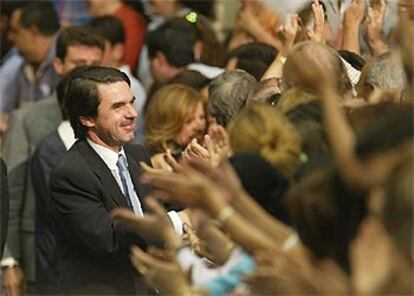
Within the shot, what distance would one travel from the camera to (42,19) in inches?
417

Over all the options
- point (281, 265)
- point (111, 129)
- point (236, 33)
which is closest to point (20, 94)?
point (236, 33)

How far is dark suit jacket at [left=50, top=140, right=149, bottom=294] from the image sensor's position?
652 centimetres

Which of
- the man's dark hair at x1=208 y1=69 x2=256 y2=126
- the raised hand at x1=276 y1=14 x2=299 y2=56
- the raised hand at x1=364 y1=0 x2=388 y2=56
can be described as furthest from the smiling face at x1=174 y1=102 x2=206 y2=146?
the raised hand at x1=364 y1=0 x2=388 y2=56

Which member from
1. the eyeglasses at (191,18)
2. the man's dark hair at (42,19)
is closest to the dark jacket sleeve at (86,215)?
the eyeglasses at (191,18)

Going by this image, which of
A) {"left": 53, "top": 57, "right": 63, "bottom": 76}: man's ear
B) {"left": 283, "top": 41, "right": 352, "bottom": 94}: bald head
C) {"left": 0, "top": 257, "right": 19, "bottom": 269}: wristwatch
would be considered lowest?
{"left": 0, "top": 257, "right": 19, "bottom": 269}: wristwatch

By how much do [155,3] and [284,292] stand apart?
23.8ft

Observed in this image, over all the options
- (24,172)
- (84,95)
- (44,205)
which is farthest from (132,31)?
(84,95)

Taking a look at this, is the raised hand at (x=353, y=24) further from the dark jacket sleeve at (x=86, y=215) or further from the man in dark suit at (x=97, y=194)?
the dark jacket sleeve at (x=86, y=215)

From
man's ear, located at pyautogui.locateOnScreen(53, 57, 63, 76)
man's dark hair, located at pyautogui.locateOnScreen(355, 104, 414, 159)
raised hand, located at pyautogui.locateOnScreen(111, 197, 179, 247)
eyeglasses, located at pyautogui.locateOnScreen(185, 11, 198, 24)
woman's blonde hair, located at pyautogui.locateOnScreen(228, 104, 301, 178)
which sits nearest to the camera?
man's dark hair, located at pyautogui.locateOnScreen(355, 104, 414, 159)

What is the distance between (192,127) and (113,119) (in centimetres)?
117

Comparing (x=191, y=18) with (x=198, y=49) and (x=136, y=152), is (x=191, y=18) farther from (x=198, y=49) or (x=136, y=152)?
(x=136, y=152)

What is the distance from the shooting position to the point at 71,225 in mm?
6641

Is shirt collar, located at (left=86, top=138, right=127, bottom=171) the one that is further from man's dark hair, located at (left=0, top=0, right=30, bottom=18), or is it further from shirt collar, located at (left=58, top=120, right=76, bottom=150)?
man's dark hair, located at (left=0, top=0, right=30, bottom=18)

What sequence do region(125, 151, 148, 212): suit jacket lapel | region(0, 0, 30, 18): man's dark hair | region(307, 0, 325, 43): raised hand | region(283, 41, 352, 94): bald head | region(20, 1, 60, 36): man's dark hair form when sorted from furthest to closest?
region(0, 0, 30, 18): man's dark hair, region(20, 1, 60, 36): man's dark hair, region(307, 0, 325, 43): raised hand, region(125, 151, 148, 212): suit jacket lapel, region(283, 41, 352, 94): bald head
